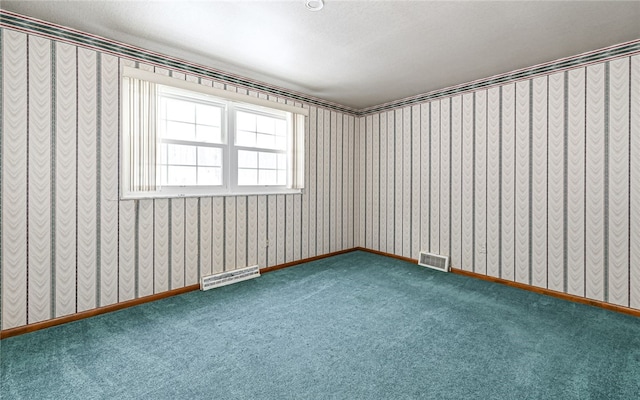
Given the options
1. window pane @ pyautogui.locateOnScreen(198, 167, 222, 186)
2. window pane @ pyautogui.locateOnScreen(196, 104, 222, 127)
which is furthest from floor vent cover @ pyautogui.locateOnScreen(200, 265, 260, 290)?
window pane @ pyautogui.locateOnScreen(196, 104, 222, 127)

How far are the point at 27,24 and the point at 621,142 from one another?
17.7 ft

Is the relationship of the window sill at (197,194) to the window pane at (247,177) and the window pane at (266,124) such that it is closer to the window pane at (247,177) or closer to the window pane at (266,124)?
the window pane at (247,177)

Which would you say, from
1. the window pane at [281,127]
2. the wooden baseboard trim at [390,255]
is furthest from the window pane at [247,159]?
the wooden baseboard trim at [390,255]

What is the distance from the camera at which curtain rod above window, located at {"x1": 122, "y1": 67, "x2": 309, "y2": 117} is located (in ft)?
9.83

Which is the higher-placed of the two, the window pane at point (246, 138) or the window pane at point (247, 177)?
the window pane at point (246, 138)

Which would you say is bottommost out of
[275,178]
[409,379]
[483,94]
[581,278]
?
[409,379]

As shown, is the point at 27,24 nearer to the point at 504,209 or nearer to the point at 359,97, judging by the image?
the point at 359,97

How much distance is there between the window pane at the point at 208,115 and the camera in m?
3.57

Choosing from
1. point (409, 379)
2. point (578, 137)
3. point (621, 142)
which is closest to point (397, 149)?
point (578, 137)

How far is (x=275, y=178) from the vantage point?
438cm

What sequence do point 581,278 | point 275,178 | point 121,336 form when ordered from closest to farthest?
point 121,336
point 581,278
point 275,178

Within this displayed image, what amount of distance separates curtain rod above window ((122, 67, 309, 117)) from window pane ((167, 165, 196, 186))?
88cm

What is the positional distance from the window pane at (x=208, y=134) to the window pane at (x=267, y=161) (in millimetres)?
648

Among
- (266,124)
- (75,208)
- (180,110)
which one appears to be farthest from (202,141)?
(75,208)
